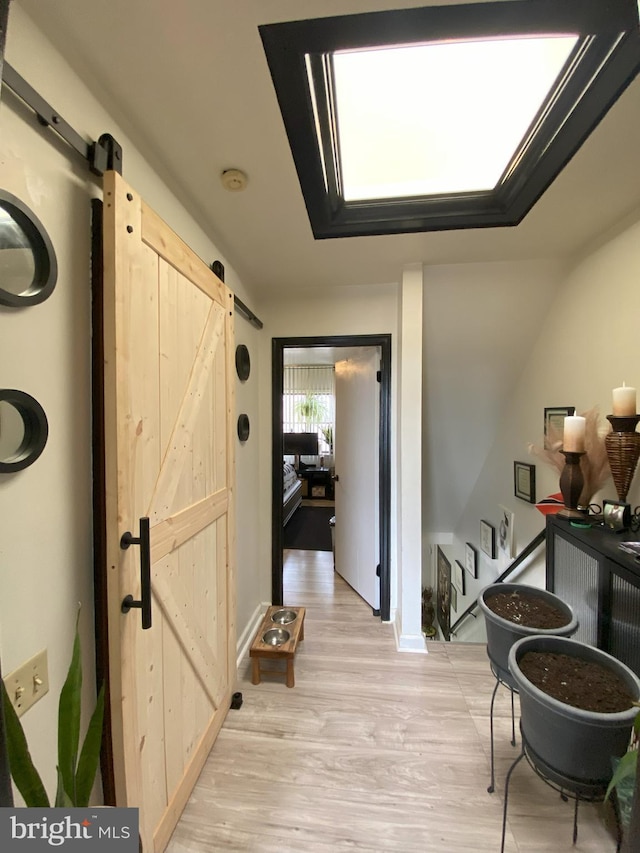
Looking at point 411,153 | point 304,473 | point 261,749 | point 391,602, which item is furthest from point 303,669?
point 304,473

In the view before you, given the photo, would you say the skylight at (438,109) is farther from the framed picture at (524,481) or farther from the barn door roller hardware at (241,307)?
the framed picture at (524,481)

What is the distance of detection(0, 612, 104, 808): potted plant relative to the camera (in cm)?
58

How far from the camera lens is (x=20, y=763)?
0.58m

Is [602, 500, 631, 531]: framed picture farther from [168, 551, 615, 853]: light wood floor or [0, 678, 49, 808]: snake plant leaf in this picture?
[0, 678, 49, 808]: snake plant leaf

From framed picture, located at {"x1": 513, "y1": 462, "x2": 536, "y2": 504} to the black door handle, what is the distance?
240 cm

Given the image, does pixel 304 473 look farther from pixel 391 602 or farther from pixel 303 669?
pixel 303 669

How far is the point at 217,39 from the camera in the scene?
85 centimetres

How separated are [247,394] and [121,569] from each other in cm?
153

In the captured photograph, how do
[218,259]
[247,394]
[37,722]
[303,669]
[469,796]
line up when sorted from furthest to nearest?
[247,394], [303,669], [218,259], [469,796], [37,722]

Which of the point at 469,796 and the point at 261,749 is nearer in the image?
the point at 469,796

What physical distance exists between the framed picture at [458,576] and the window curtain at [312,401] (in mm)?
3593

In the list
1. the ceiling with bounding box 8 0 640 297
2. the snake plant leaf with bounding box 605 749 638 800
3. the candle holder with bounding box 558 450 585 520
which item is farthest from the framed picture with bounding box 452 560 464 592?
the snake plant leaf with bounding box 605 749 638 800

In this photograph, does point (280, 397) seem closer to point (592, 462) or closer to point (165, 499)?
point (165, 499)

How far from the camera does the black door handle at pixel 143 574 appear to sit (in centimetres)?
93
